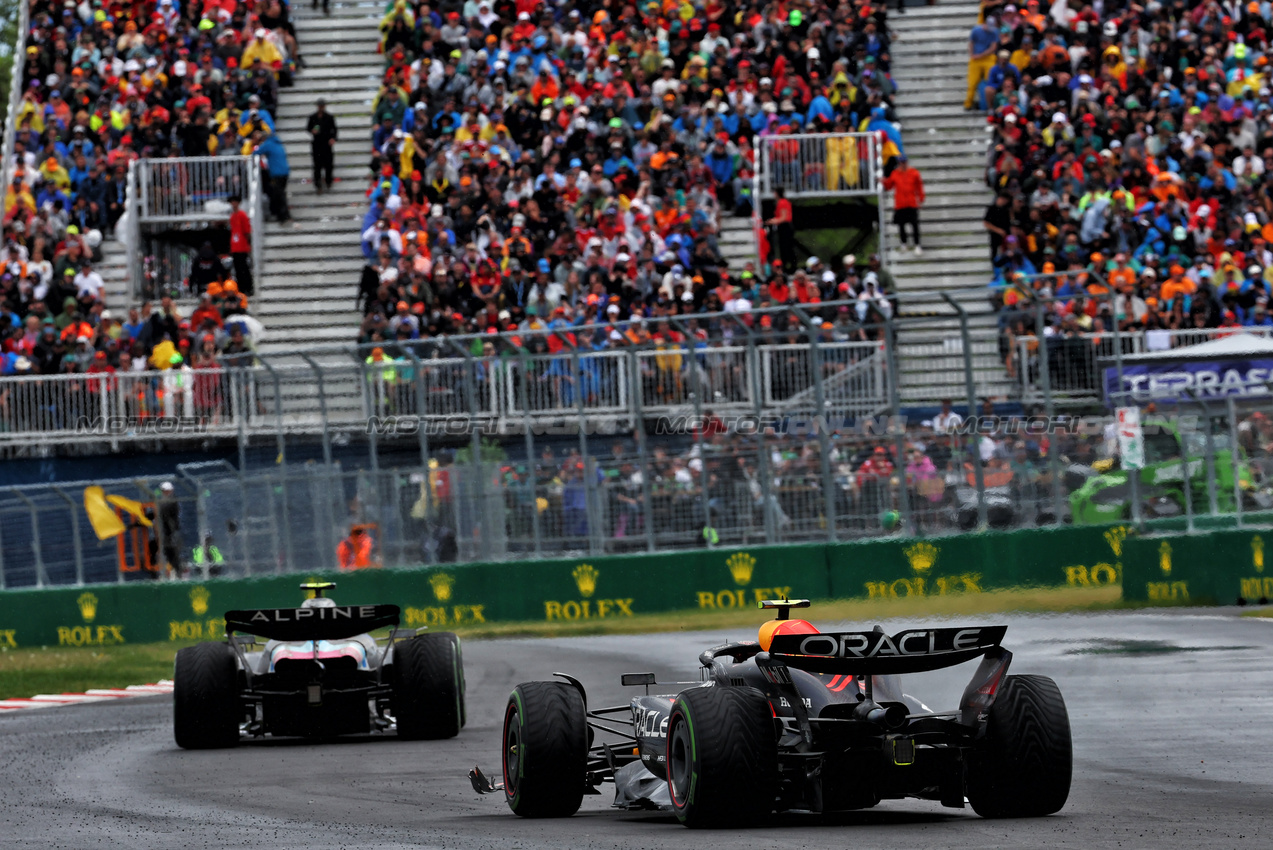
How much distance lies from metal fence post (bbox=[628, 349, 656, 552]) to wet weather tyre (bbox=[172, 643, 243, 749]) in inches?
361

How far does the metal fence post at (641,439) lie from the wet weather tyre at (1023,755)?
14.2m

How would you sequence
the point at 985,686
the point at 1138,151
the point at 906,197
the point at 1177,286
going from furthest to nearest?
the point at 906,197 < the point at 1138,151 < the point at 1177,286 < the point at 985,686

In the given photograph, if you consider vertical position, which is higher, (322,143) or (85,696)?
(322,143)

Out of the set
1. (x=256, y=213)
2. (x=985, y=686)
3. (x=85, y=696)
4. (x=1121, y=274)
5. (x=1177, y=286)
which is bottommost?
(x=85, y=696)

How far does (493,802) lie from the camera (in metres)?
9.60

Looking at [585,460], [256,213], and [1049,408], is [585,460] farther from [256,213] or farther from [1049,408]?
[256,213]

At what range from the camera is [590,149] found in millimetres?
30250

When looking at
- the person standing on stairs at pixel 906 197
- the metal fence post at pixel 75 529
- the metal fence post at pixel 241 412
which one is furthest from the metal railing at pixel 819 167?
the metal fence post at pixel 75 529

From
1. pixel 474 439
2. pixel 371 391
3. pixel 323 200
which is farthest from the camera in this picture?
pixel 323 200

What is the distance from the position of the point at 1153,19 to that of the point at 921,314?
12078mm

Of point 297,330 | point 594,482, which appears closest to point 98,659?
point 594,482

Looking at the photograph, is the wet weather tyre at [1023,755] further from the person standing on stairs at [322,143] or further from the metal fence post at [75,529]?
the person standing on stairs at [322,143]

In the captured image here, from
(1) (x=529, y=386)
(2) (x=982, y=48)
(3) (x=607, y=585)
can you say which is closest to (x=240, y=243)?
(1) (x=529, y=386)

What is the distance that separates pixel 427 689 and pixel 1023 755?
20.7 feet
